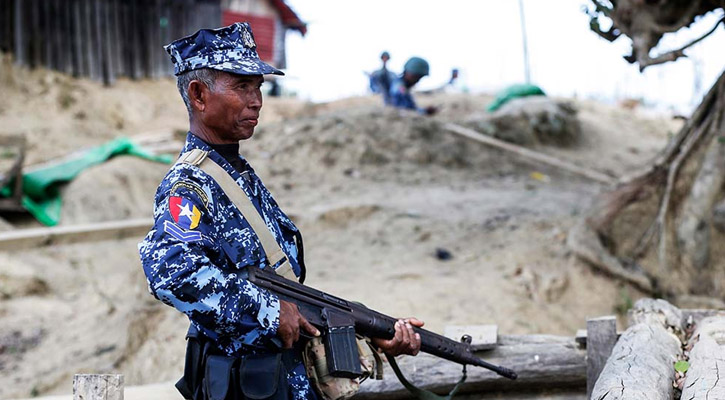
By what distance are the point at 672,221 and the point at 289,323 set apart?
5490mm

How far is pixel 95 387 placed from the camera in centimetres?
251

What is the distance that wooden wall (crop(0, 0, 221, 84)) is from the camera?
45.2 ft

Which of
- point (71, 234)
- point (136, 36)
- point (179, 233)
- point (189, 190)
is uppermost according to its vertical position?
point (136, 36)

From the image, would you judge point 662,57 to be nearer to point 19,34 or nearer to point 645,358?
point 645,358

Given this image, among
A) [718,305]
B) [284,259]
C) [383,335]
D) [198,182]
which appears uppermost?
[198,182]

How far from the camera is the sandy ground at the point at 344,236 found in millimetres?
5945

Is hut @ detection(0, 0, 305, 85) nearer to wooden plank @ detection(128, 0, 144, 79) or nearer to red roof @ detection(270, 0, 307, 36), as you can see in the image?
wooden plank @ detection(128, 0, 144, 79)

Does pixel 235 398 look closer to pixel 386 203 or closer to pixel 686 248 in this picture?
pixel 686 248

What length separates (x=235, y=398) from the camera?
243cm

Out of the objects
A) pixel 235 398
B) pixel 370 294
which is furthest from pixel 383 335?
pixel 370 294

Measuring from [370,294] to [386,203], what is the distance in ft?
9.10

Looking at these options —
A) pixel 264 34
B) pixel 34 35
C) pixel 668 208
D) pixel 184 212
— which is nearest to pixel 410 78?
pixel 34 35

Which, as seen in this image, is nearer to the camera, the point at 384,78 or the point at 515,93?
the point at 384,78

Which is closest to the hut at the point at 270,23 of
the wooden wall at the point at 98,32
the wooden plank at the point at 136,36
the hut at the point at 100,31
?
the hut at the point at 100,31
